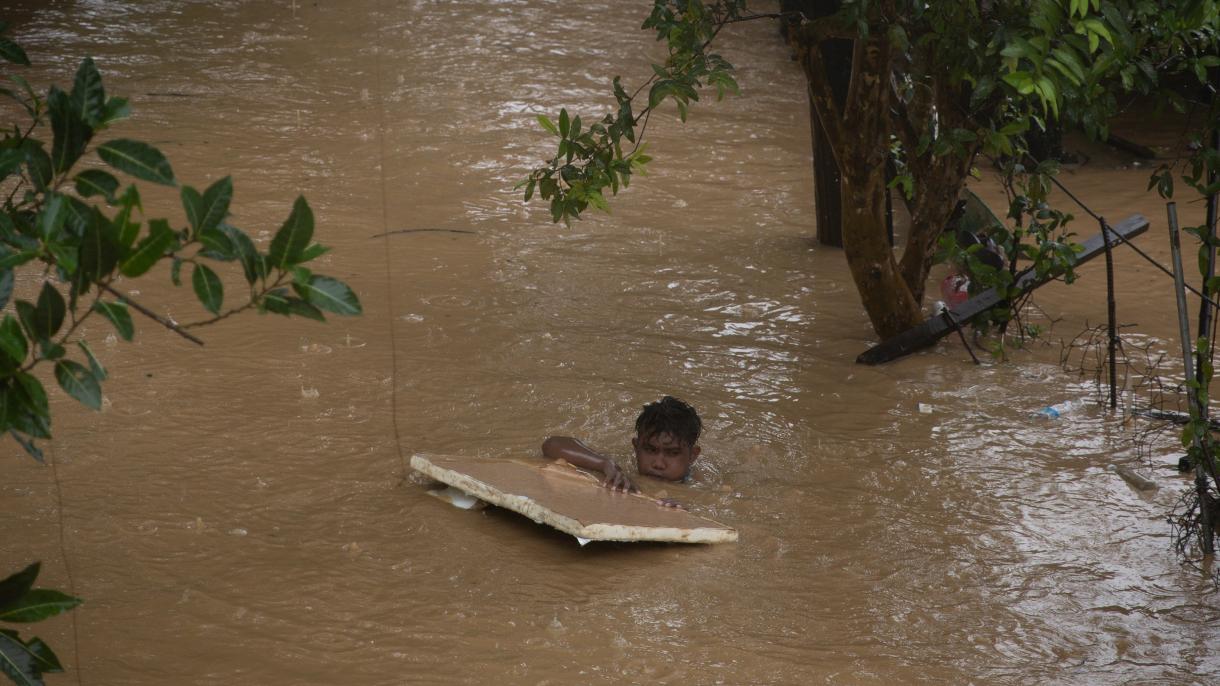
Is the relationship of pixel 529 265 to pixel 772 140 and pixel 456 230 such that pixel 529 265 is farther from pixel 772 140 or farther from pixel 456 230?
pixel 772 140

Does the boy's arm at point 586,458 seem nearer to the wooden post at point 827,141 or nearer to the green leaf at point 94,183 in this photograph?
the green leaf at point 94,183

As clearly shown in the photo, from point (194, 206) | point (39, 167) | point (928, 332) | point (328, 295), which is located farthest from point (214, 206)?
point (928, 332)

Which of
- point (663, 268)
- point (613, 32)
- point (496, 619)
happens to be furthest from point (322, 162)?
point (496, 619)

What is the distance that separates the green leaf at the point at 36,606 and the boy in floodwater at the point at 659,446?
109 inches

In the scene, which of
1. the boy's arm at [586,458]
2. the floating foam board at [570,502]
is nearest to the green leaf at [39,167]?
the floating foam board at [570,502]

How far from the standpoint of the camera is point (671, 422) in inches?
193

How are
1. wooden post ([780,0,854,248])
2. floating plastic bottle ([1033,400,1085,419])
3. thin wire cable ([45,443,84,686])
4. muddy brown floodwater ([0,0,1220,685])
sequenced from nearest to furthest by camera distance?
thin wire cable ([45,443,84,686]) → muddy brown floodwater ([0,0,1220,685]) → floating plastic bottle ([1033,400,1085,419]) → wooden post ([780,0,854,248])

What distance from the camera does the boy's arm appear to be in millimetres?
4684

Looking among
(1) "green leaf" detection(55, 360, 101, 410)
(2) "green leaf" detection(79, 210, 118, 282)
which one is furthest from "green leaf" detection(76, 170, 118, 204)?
(1) "green leaf" detection(55, 360, 101, 410)

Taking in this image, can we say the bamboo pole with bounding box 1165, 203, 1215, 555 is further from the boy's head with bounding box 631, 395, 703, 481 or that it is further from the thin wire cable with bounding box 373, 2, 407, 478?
the thin wire cable with bounding box 373, 2, 407, 478

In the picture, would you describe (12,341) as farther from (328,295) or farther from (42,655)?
(42,655)

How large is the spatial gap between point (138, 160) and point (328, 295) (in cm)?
41

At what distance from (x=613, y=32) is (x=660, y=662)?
34.2 feet

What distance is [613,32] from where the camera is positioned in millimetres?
13094
